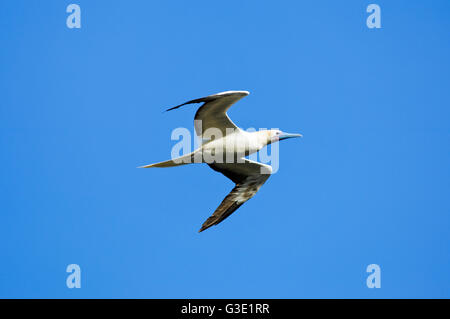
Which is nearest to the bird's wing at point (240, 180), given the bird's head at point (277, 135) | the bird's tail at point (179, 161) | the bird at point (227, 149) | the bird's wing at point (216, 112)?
the bird at point (227, 149)

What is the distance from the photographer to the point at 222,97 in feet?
42.7

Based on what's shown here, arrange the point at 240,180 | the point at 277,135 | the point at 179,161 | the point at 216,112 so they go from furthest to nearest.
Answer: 1. the point at 240,180
2. the point at 277,135
3. the point at 179,161
4. the point at 216,112

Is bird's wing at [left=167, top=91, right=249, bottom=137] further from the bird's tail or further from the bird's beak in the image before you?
the bird's beak

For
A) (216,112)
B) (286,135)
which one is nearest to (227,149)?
(216,112)

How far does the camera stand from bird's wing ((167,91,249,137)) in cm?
1297

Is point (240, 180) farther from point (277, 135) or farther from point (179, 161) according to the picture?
point (179, 161)

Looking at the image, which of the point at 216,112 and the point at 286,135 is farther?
the point at 286,135

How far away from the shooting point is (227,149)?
564 inches

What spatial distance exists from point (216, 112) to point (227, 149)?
1.06m

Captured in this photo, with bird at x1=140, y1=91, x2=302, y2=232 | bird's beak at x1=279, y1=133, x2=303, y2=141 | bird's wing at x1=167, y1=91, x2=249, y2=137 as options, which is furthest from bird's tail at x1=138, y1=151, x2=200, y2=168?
bird's beak at x1=279, y1=133, x2=303, y2=141

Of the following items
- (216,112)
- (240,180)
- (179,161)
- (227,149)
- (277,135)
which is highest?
(216,112)

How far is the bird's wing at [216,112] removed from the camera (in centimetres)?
1297

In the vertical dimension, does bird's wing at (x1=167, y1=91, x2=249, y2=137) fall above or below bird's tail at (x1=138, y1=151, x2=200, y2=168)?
above
